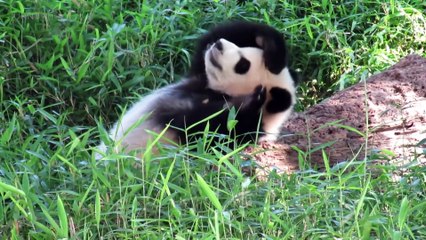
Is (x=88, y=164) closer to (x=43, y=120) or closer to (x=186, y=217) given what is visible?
(x=186, y=217)

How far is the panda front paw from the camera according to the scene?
455cm

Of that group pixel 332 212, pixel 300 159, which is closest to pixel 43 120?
pixel 300 159

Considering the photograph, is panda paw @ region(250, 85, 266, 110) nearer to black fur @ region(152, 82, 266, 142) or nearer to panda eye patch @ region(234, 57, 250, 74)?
black fur @ region(152, 82, 266, 142)

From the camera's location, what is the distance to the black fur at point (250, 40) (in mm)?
4570

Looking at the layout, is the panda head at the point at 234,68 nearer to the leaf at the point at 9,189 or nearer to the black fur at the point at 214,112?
the black fur at the point at 214,112

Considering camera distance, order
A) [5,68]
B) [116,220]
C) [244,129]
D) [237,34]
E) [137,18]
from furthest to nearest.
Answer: [137,18] → [5,68] → [237,34] → [244,129] → [116,220]

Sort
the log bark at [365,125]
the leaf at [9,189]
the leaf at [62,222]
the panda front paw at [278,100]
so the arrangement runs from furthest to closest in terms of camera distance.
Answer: the panda front paw at [278,100] → the log bark at [365,125] → the leaf at [9,189] → the leaf at [62,222]

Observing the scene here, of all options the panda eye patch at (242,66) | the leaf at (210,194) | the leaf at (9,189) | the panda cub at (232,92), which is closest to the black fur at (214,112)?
the panda cub at (232,92)

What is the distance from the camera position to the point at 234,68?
4578mm

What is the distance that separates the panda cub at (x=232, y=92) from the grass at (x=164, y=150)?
0.25 meters

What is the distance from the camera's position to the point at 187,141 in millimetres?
4086

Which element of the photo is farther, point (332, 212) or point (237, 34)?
point (237, 34)

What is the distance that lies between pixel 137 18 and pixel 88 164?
217 centimetres

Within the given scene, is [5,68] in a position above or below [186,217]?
below
